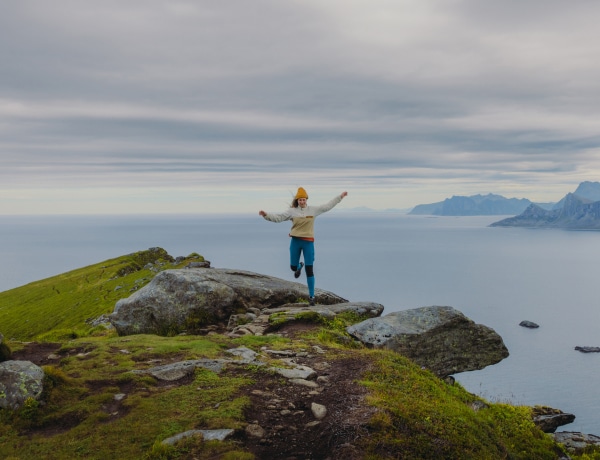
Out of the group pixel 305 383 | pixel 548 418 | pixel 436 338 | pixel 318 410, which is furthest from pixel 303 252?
pixel 548 418

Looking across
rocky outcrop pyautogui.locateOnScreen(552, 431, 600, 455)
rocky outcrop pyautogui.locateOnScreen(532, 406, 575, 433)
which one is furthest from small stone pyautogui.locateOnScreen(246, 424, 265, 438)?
rocky outcrop pyautogui.locateOnScreen(552, 431, 600, 455)

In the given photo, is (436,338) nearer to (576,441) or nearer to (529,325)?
(576,441)

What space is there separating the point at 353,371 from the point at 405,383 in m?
1.58

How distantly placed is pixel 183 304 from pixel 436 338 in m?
12.7

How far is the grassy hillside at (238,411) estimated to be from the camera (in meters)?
8.86

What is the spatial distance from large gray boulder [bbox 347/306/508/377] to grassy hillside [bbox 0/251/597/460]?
3.11 meters

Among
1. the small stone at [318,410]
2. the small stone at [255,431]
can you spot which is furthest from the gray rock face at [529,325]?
the small stone at [255,431]

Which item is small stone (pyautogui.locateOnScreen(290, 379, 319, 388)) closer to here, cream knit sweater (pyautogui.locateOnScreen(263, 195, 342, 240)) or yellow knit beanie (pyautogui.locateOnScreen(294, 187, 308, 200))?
cream knit sweater (pyautogui.locateOnScreen(263, 195, 342, 240))

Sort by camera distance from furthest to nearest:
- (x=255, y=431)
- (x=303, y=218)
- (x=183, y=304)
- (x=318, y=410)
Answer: (x=183, y=304), (x=303, y=218), (x=318, y=410), (x=255, y=431)

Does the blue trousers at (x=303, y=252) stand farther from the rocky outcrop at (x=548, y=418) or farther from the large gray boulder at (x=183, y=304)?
the rocky outcrop at (x=548, y=418)

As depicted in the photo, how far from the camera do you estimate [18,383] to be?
420 inches

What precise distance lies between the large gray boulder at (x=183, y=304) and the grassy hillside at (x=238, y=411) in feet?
16.7

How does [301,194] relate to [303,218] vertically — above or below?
above

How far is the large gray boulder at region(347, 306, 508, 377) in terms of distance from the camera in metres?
19.0
